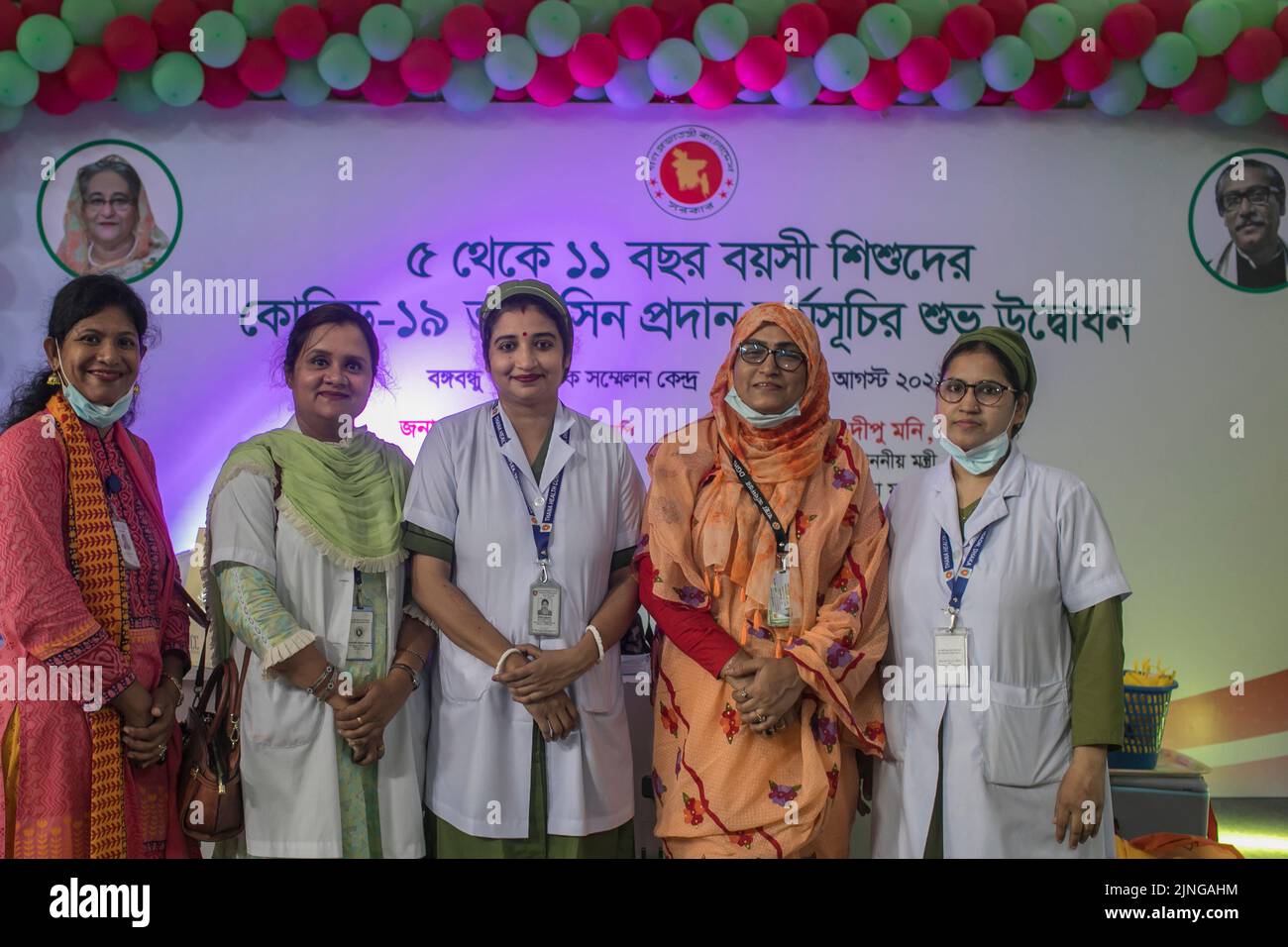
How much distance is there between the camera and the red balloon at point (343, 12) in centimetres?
415

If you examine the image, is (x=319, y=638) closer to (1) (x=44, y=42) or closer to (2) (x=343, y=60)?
(2) (x=343, y=60)

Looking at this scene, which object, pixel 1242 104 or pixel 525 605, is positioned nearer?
pixel 525 605

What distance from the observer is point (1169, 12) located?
4266 millimetres

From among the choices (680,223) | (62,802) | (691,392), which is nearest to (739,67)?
(680,223)

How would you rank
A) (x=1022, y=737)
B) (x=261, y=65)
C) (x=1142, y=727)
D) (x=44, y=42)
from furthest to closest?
(x=261, y=65), (x=44, y=42), (x=1142, y=727), (x=1022, y=737)

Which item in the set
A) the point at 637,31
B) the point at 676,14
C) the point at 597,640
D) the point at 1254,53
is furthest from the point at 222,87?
the point at 1254,53

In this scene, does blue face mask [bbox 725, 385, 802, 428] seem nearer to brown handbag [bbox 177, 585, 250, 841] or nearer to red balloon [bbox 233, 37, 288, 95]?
brown handbag [bbox 177, 585, 250, 841]

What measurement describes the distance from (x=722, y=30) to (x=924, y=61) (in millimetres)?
767

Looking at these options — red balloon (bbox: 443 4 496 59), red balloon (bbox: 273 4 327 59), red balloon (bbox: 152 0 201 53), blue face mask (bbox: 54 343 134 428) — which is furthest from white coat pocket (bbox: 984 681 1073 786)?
red balloon (bbox: 152 0 201 53)

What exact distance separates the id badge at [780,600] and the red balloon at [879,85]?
2544 mm

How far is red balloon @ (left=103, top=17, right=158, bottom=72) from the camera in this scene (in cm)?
408

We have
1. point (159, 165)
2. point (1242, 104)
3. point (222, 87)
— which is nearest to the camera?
point (222, 87)

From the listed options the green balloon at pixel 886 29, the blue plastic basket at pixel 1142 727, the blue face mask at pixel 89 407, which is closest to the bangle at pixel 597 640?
the blue face mask at pixel 89 407

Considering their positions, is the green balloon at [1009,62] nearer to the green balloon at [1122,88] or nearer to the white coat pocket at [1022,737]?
the green balloon at [1122,88]
